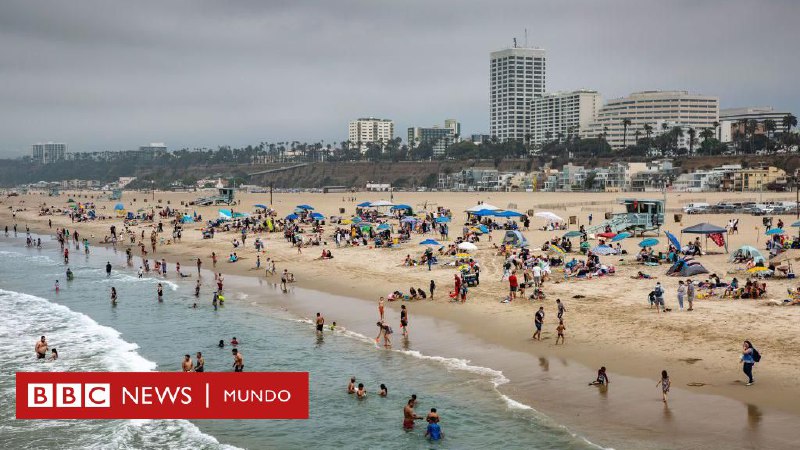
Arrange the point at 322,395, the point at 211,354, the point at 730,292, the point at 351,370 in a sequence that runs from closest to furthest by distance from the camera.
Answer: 1. the point at 322,395
2. the point at 351,370
3. the point at 211,354
4. the point at 730,292

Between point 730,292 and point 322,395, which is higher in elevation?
point 730,292

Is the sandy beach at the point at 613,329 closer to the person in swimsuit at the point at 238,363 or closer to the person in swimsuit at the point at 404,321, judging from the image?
the person in swimsuit at the point at 404,321

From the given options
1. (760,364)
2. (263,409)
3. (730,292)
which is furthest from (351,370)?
A: (730,292)

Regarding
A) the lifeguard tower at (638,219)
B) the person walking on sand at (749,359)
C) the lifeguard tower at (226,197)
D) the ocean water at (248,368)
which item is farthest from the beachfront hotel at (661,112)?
the person walking on sand at (749,359)

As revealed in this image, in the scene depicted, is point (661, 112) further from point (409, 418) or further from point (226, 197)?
point (409, 418)

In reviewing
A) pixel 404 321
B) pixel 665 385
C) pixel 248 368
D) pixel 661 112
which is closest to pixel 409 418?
pixel 665 385

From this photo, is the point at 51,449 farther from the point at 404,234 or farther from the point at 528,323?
the point at 404,234

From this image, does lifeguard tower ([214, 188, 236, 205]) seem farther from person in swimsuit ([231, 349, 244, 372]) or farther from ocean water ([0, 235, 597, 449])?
person in swimsuit ([231, 349, 244, 372])
